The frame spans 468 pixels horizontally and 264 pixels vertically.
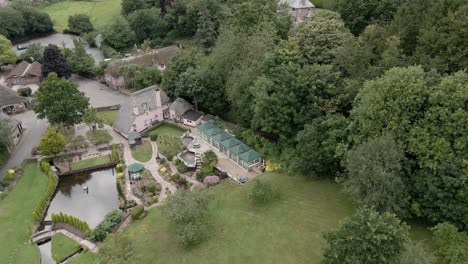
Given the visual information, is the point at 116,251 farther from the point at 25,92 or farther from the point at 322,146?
the point at 25,92

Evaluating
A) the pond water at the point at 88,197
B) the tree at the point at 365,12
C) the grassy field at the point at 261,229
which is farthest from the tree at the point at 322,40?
the pond water at the point at 88,197

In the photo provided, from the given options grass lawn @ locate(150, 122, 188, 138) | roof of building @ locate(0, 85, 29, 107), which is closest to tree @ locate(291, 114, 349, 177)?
grass lawn @ locate(150, 122, 188, 138)

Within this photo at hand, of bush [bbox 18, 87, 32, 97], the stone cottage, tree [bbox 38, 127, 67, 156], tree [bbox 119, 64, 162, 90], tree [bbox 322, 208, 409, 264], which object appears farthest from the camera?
the stone cottage

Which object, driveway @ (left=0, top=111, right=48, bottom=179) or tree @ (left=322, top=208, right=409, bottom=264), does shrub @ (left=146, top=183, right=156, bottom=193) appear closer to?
driveway @ (left=0, top=111, right=48, bottom=179)

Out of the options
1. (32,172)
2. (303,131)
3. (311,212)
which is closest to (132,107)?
(32,172)

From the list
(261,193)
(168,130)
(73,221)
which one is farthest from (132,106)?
(261,193)
